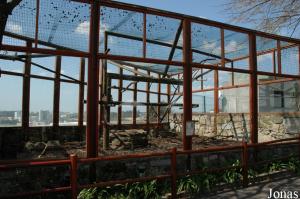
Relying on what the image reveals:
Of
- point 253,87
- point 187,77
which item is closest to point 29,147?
point 187,77

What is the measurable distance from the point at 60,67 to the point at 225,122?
6.65 metres

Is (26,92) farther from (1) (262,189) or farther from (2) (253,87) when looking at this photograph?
(1) (262,189)

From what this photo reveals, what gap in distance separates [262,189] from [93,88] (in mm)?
4382

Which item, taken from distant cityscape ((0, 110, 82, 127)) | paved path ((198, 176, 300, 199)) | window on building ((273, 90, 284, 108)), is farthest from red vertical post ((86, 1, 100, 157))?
window on building ((273, 90, 284, 108))

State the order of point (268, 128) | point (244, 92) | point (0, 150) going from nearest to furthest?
point (0, 150) → point (268, 128) → point (244, 92)

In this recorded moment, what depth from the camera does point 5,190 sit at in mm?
6324

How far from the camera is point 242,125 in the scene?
13.4 meters

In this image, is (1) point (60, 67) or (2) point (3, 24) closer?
(2) point (3, 24)

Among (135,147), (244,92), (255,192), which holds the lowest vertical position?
(255,192)

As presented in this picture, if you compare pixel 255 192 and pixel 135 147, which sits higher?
pixel 135 147

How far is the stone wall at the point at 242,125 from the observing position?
11.9 meters

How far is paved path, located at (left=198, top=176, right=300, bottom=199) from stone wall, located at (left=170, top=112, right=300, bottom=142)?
3123mm

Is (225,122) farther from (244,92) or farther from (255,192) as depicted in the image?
(255,192)

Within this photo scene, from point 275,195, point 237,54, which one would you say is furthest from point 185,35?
point 237,54
